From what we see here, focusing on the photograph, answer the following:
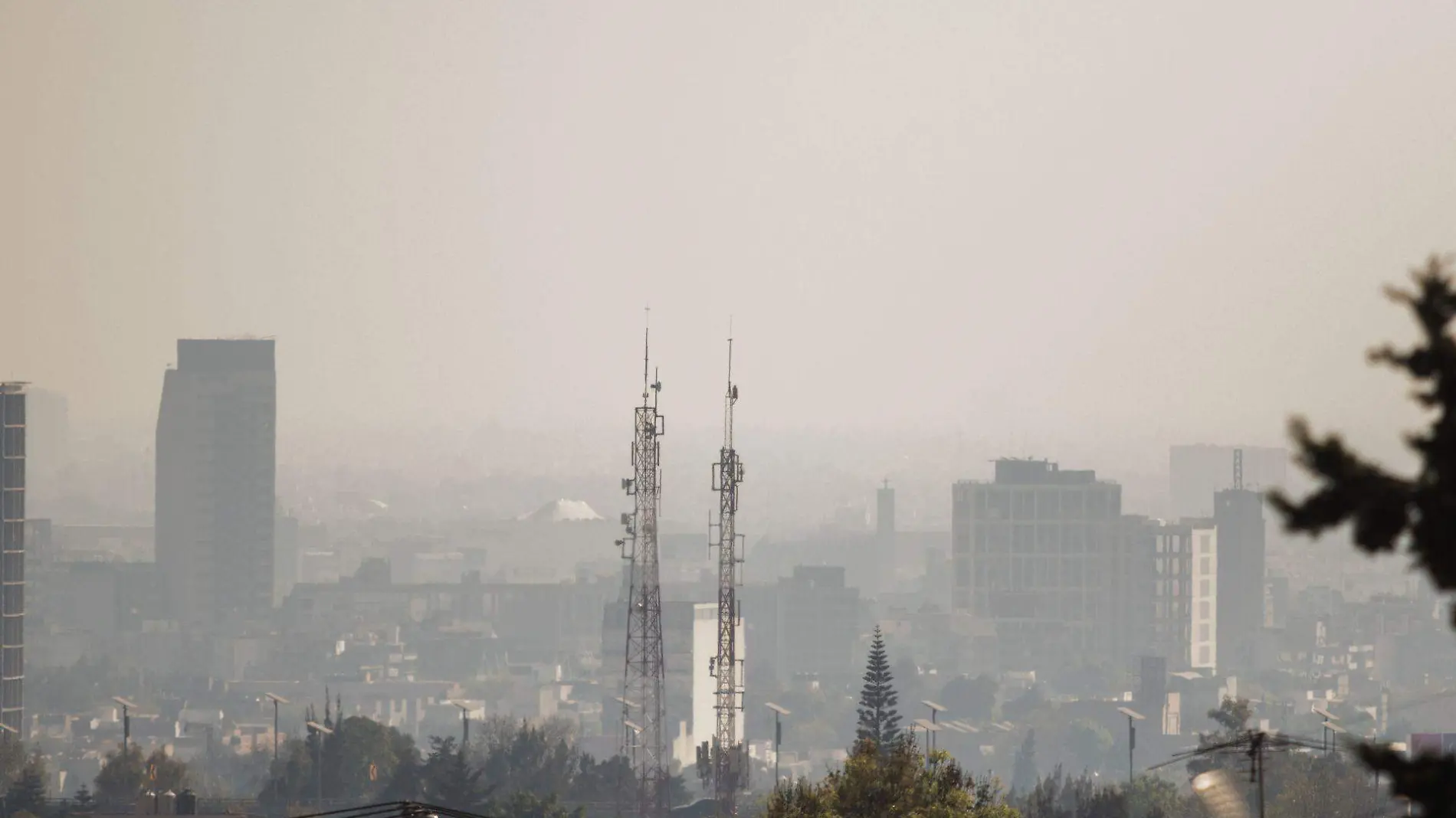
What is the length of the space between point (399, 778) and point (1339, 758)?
49515mm

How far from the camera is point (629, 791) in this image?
142000 mm

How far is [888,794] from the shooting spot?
58.3 metres

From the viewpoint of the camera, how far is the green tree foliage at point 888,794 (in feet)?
189

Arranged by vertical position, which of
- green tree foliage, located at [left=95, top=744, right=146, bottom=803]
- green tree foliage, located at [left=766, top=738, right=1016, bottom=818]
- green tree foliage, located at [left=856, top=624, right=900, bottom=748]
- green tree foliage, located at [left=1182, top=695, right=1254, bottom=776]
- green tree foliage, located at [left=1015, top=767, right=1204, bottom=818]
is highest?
green tree foliage, located at [left=766, top=738, right=1016, bottom=818]

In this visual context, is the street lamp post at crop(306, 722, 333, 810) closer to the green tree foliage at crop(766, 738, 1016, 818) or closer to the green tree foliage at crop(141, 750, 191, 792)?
the green tree foliage at crop(141, 750, 191, 792)

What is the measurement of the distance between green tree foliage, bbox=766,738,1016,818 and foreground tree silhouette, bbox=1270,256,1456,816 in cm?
4287

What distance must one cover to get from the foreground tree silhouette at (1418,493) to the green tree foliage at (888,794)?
141 feet

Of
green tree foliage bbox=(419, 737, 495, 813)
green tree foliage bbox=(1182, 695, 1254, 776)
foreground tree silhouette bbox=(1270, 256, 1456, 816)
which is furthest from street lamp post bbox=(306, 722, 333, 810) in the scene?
foreground tree silhouette bbox=(1270, 256, 1456, 816)

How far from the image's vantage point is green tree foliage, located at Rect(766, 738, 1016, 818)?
57531 millimetres

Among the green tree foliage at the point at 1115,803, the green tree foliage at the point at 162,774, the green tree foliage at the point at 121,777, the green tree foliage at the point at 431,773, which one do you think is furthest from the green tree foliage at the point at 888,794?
the green tree foliage at the point at 121,777

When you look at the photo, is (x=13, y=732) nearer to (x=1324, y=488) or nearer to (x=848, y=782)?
(x=848, y=782)

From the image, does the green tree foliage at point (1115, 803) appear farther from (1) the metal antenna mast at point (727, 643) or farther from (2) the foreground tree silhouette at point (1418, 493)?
(2) the foreground tree silhouette at point (1418, 493)

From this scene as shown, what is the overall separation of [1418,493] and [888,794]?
4571 cm

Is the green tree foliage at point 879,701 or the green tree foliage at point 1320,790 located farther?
the green tree foliage at point 1320,790
